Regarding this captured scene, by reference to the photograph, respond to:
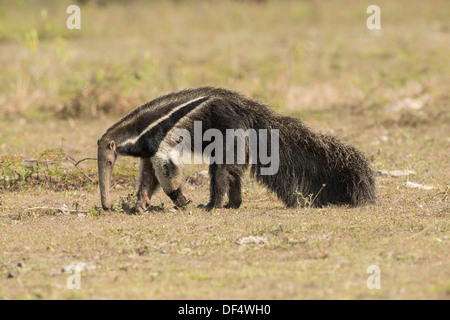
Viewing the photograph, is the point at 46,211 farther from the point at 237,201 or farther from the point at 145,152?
the point at 237,201

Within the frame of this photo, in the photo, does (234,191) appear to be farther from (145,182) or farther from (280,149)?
(145,182)

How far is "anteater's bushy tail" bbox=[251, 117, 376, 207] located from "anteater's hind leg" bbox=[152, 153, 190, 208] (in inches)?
34.9

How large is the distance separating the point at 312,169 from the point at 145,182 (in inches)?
78.1

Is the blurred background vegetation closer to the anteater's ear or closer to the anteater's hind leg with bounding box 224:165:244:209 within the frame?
the anteater's hind leg with bounding box 224:165:244:209

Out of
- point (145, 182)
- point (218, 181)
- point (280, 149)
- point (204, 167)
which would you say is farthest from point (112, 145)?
point (204, 167)

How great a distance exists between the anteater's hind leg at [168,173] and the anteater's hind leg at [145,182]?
290mm

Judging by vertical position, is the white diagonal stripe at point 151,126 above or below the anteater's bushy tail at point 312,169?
above

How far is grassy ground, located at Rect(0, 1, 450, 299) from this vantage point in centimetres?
530

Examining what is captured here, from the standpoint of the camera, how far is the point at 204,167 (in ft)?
33.1

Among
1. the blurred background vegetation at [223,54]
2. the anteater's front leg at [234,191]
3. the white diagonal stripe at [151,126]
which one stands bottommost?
the anteater's front leg at [234,191]

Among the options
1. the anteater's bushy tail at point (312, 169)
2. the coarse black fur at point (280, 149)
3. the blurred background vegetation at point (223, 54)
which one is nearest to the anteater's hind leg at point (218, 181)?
the coarse black fur at point (280, 149)

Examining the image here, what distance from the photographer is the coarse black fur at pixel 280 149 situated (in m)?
7.48

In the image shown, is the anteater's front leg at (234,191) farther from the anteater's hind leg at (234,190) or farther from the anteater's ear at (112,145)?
the anteater's ear at (112,145)

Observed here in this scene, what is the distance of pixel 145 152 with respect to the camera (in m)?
7.59
